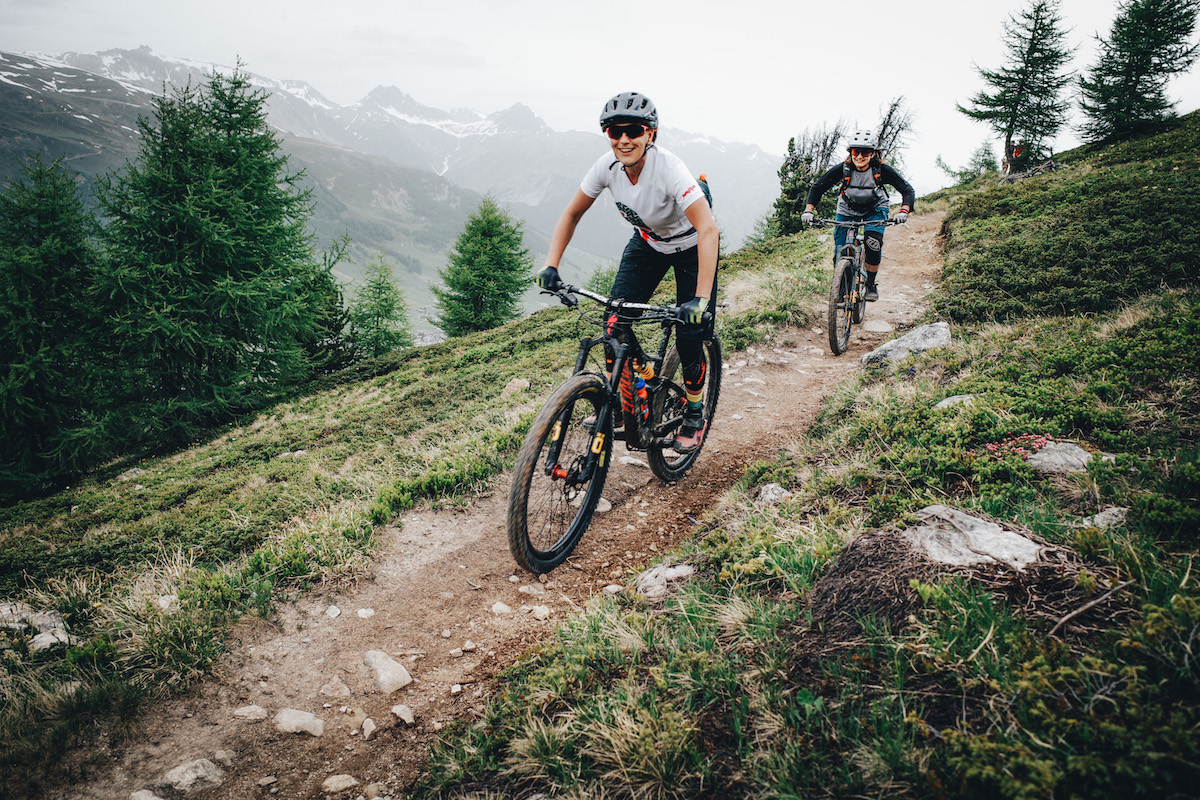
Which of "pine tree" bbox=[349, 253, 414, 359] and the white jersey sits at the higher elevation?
the white jersey

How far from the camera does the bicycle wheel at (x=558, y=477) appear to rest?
3658 mm

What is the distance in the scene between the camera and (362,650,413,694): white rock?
10.9ft

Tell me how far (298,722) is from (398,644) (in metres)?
0.76

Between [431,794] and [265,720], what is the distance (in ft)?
4.24

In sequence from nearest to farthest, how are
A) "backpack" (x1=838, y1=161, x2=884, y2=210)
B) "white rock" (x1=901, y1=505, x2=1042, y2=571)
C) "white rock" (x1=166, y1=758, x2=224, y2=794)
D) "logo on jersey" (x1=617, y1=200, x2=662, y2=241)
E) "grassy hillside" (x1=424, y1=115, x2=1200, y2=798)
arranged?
"grassy hillside" (x1=424, y1=115, x2=1200, y2=798), "white rock" (x1=901, y1=505, x2=1042, y2=571), "white rock" (x1=166, y1=758, x2=224, y2=794), "logo on jersey" (x1=617, y1=200, x2=662, y2=241), "backpack" (x1=838, y1=161, x2=884, y2=210)

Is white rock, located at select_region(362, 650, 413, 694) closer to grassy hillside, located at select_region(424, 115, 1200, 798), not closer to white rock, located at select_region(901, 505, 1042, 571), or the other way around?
grassy hillside, located at select_region(424, 115, 1200, 798)

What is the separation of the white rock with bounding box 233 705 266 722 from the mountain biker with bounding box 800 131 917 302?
30.0 ft

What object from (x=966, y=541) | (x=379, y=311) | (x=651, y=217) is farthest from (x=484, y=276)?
(x=966, y=541)

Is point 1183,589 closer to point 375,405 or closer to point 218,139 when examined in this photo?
point 375,405

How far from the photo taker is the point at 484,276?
128ft

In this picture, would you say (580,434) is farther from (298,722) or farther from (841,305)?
(841,305)

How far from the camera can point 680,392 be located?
5379mm

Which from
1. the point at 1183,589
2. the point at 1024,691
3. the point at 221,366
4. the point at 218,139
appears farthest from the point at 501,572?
the point at 218,139

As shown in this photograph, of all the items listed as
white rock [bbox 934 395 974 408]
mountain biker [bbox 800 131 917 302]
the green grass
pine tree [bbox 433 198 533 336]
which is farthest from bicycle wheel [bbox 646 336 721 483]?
pine tree [bbox 433 198 533 336]
